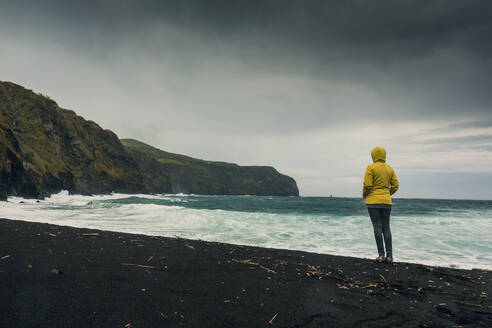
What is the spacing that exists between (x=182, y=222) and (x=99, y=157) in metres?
65.6

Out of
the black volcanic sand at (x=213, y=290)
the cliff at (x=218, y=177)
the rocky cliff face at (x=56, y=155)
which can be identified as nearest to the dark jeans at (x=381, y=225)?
the black volcanic sand at (x=213, y=290)

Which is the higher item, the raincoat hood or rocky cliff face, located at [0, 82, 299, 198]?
rocky cliff face, located at [0, 82, 299, 198]

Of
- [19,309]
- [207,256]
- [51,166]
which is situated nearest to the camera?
[19,309]

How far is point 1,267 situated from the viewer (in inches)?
155

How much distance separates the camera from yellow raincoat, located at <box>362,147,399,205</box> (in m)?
7.20

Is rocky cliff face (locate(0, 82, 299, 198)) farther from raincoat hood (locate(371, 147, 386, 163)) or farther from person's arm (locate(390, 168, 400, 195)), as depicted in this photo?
person's arm (locate(390, 168, 400, 195))

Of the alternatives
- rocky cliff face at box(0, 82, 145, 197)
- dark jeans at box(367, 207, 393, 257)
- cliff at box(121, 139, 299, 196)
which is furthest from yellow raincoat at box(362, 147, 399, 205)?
cliff at box(121, 139, 299, 196)

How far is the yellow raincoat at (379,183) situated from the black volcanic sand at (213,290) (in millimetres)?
1753

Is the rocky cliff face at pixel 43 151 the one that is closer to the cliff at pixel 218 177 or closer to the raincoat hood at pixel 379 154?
the raincoat hood at pixel 379 154

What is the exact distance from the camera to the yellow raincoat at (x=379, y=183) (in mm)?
7199

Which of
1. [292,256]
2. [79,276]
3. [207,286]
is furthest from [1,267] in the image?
[292,256]

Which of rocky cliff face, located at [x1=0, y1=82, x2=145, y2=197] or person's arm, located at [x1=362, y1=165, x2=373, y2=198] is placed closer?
person's arm, located at [x1=362, y1=165, x2=373, y2=198]

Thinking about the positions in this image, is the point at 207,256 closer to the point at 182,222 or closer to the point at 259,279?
the point at 259,279

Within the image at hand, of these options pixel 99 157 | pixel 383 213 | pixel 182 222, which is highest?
pixel 99 157
